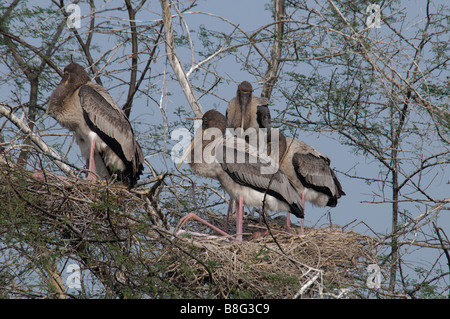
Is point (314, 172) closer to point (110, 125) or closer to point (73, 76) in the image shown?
point (110, 125)

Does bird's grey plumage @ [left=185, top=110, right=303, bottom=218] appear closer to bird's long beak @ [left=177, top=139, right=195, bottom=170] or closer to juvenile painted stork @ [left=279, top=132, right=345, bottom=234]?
bird's long beak @ [left=177, top=139, right=195, bottom=170]

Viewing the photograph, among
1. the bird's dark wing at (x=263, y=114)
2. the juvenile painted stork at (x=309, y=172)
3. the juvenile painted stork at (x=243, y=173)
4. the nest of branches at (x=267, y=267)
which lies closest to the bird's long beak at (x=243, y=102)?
the bird's dark wing at (x=263, y=114)

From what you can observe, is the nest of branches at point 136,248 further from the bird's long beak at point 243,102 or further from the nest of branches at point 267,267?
the bird's long beak at point 243,102

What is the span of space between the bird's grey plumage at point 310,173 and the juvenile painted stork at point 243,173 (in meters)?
0.80

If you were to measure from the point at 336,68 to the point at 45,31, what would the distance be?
3.53 meters

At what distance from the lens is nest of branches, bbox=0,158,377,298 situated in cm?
566

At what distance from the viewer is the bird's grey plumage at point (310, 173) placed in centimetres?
823

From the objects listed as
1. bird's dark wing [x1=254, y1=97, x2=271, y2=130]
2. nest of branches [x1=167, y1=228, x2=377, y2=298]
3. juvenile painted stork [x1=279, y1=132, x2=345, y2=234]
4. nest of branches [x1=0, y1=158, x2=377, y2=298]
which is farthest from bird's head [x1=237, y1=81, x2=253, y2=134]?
nest of branches [x1=0, y1=158, x2=377, y2=298]

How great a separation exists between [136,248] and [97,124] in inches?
87.4

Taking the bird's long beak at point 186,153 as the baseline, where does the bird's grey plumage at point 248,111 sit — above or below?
above

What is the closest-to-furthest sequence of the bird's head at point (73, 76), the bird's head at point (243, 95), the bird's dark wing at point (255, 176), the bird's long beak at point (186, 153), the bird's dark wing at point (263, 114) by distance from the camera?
the bird's dark wing at point (255, 176)
the bird's long beak at point (186, 153)
the bird's head at point (73, 76)
the bird's dark wing at point (263, 114)
the bird's head at point (243, 95)

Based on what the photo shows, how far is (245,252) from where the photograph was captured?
6.40 m
